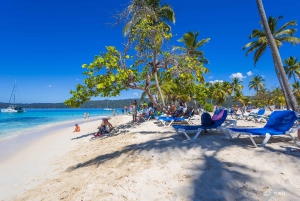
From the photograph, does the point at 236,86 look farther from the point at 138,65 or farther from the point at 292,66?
the point at 138,65

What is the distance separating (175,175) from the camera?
3426mm

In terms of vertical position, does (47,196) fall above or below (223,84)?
below

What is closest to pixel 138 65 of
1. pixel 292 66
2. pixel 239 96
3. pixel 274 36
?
pixel 274 36

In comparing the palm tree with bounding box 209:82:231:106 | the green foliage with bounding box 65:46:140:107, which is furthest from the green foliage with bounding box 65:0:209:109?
the palm tree with bounding box 209:82:231:106

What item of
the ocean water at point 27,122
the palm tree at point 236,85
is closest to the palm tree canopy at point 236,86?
the palm tree at point 236,85

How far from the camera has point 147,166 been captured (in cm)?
400

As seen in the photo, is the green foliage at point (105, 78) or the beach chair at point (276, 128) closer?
the beach chair at point (276, 128)

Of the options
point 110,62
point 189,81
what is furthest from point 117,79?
point 189,81

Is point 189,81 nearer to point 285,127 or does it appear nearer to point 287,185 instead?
point 285,127

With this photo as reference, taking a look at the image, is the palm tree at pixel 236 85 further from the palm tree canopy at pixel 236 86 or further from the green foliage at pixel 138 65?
the green foliage at pixel 138 65

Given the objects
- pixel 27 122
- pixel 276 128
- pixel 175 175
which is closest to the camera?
pixel 175 175

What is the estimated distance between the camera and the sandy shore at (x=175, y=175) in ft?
9.29

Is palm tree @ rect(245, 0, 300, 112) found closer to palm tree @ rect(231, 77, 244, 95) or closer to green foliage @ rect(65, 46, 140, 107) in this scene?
green foliage @ rect(65, 46, 140, 107)

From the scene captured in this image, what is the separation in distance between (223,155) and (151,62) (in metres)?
7.33
